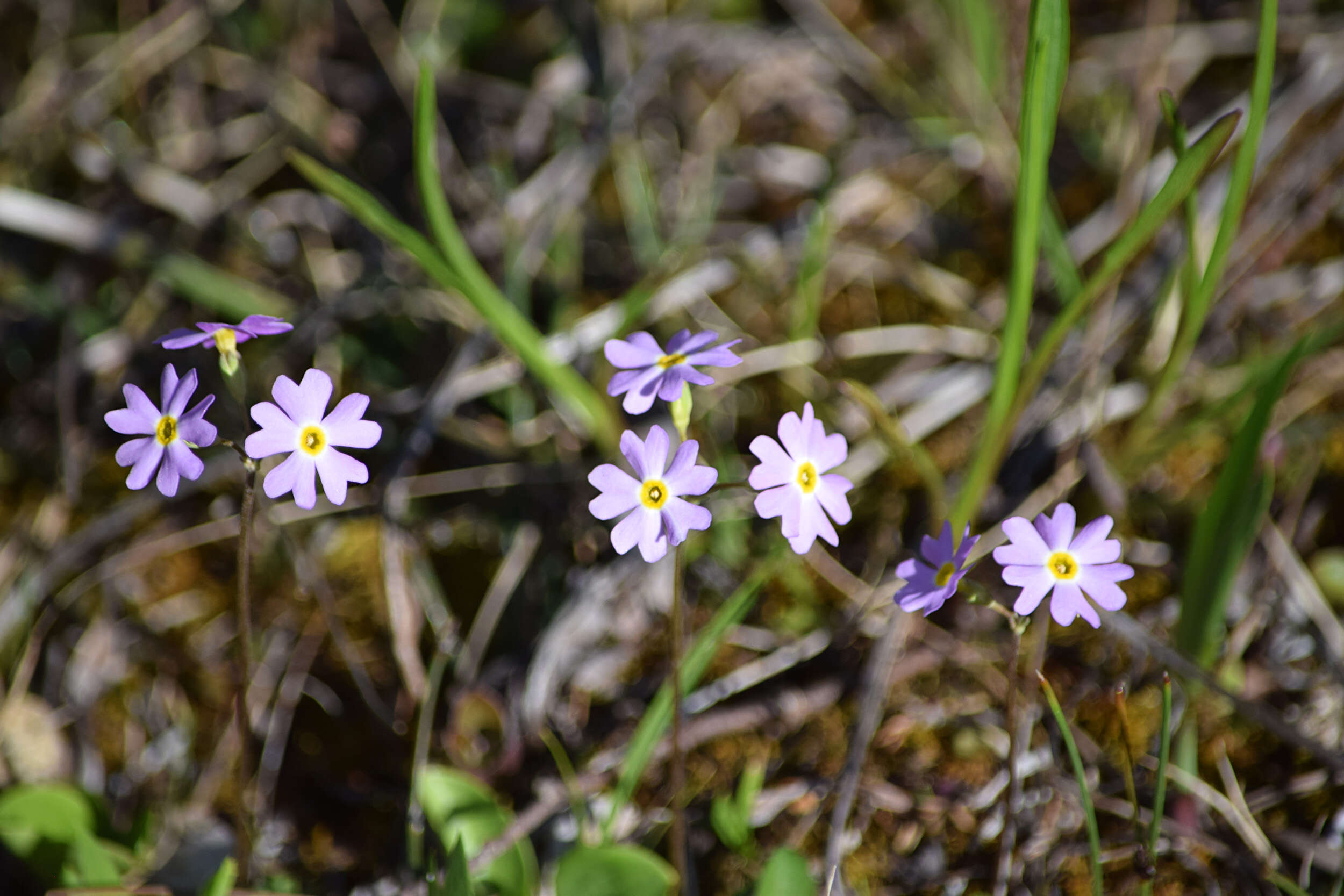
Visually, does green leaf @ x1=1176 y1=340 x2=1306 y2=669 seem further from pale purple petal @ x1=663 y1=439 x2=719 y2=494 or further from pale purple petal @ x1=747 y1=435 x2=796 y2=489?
pale purple petal @ x1=663 y1=439 x2=719 y2=494

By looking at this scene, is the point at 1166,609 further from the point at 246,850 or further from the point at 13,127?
the point at 13,127

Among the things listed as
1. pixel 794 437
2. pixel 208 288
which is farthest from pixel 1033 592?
pixel 208 288

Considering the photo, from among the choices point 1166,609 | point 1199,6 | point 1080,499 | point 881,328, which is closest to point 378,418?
point 881,328

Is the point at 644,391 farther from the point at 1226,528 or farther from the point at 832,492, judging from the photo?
the point at 1226,528

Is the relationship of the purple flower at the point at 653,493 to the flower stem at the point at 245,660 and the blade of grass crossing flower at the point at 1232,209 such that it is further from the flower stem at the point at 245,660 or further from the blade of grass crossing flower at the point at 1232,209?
the blade of grass crossing flower at the point at 1232,209

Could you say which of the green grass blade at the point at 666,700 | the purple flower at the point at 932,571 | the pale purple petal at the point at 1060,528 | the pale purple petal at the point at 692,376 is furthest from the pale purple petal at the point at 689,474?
the pale purple petal at the point at 1060,528

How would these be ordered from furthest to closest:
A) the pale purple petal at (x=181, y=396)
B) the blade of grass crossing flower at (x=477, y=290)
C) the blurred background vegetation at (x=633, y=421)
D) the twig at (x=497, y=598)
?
the twig at (x=497, y=598) < the blurred background vegetation at (x=633, y=421) < the blade of grass crossing flower at (x=477, y=290) < the pale purple petal at (x=181, y=396)
